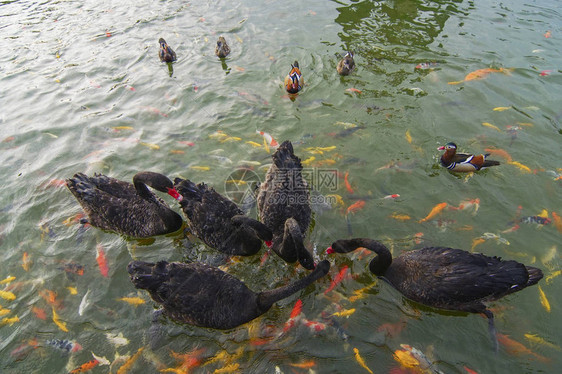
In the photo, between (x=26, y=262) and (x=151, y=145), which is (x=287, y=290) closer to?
(x=26, y=262)

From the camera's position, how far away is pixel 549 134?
7.46 metres

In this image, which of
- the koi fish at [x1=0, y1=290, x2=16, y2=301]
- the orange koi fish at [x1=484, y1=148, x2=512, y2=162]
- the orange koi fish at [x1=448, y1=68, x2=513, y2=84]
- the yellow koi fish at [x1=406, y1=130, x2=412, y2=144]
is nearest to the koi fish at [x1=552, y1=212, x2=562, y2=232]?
the orange koi fish at [x1=484, y1=148, x2=512, y2=162]

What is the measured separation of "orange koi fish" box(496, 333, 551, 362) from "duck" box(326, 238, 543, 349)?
135 mm

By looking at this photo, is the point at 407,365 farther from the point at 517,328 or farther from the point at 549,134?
the point at 549,134

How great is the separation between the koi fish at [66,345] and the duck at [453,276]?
4.17 meters

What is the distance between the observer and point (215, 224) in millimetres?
5414

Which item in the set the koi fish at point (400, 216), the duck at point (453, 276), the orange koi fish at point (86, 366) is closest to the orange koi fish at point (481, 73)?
the koi fish at point (400, 216)

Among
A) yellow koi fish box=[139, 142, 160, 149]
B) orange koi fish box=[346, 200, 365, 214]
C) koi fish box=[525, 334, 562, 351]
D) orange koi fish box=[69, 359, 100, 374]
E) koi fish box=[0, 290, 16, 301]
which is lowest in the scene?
koi fish box=[525, 334, 562, 351]

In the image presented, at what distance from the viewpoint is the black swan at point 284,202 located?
203 inches

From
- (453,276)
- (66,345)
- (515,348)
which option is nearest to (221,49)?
(66,345)

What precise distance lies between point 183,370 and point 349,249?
296 centimetres

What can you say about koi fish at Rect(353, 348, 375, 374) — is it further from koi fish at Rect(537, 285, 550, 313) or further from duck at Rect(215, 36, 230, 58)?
duck at Rect(215, 36, 230, 58)

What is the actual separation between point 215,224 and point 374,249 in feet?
8.67

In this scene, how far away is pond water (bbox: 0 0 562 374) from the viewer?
4523mm
